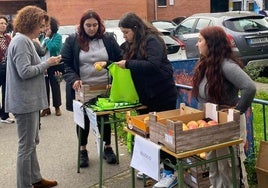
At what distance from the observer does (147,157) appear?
3334 millimetres

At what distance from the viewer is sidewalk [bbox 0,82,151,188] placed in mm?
4719

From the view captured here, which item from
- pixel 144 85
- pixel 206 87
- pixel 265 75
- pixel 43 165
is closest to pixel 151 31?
pixel 144 85

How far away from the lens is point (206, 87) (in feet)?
11.8

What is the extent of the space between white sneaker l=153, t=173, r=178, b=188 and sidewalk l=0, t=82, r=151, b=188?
43 cm

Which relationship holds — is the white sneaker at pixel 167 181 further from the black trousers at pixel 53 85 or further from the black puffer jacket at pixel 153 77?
the black trousers at pixel 53 85

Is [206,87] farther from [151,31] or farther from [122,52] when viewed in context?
[122,52]

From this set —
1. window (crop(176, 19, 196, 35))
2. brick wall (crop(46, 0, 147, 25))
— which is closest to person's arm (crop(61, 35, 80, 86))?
window (crop(176, 19, 196, 35))

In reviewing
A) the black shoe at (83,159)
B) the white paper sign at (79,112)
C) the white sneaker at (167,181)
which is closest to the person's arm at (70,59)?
the white paper sign at (79,112)

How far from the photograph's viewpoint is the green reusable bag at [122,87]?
420 centimetres

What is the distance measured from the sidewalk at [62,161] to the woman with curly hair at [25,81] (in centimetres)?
81

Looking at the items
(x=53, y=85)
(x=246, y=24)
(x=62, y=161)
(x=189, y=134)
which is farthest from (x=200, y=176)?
(x=246, y=24)

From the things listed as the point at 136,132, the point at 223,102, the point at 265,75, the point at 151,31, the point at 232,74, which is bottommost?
the point at 265,75

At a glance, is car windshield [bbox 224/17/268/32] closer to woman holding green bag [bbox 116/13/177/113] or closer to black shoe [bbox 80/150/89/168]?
black shoe [bbox 80/150/89/168]

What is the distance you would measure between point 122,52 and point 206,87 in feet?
4.75
